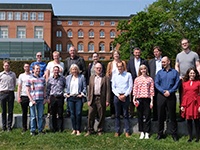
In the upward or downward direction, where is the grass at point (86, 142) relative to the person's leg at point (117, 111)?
downward

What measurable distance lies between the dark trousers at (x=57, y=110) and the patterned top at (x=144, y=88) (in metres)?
2.16

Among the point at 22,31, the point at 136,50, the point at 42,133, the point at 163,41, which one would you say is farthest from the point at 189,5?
the point at 22,31

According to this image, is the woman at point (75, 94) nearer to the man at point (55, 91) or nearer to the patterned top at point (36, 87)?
the man at point (55, 91)

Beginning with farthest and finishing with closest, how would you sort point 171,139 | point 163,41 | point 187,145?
1. point 163,41
2. point 171,139
3. point 187,145

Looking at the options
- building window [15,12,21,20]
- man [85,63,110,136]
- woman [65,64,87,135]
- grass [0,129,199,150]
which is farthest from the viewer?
building window [15,12,21,20]

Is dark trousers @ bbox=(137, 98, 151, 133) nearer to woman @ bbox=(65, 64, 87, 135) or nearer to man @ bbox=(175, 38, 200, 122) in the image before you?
man @ bbox=(175, 38, 200, 122)

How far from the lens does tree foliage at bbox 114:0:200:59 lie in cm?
2598

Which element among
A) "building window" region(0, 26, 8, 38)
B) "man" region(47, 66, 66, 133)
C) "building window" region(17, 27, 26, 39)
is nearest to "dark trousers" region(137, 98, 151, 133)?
"man" region(47, 66, 66, 133)

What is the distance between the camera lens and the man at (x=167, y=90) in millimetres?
4965

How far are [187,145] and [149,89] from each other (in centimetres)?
160

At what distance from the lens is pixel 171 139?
5078 mm

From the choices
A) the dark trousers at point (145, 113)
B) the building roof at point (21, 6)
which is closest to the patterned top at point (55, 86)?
the dark trousers at point (145, 113)

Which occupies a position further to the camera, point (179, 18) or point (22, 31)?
point (22, 31)

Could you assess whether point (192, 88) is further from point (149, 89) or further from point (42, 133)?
point (42, 133)
